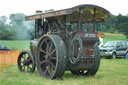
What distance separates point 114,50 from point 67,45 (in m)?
12.7

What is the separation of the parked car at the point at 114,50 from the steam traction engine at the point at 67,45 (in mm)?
10950

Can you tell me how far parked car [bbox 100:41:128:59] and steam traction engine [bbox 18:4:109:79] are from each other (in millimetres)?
10950

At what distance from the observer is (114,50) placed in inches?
840

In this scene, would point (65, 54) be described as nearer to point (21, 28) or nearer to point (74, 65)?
point (74, 65)

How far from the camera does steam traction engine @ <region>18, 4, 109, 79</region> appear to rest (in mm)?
8656

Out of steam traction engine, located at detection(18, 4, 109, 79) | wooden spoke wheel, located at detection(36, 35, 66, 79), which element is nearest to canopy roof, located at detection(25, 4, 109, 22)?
steam traction engine, located at detection(18, 4, 109, 79)

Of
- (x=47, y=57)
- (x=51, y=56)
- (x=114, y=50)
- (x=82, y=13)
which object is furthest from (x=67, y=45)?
(x=114, y=50)

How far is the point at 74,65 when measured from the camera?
9.12 m

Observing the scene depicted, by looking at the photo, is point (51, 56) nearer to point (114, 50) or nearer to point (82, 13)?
point (82, 13)

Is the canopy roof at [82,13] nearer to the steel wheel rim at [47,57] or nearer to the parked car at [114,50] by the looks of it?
the steel wheel rim at [47,57]

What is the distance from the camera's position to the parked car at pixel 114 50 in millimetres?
21047

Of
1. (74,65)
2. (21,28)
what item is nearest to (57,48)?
(74,65)

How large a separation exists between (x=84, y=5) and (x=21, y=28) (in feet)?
23.7

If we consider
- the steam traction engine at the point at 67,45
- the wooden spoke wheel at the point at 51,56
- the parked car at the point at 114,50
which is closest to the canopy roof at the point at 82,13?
the steam traction engine at the point at 67,45
